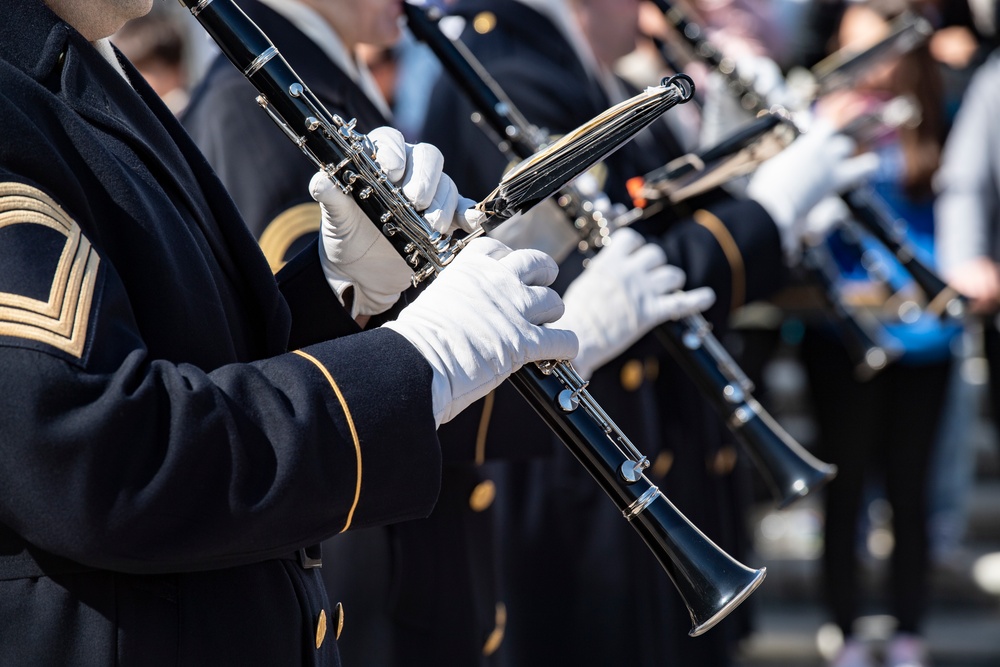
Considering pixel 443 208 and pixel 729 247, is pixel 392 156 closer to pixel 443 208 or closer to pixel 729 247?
pixel 443 208

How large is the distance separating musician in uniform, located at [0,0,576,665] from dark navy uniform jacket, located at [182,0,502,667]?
0.66m

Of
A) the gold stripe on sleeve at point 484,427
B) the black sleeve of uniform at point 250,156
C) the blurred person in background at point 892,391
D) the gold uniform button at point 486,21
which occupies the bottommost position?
the blurred person in background at point 892,391

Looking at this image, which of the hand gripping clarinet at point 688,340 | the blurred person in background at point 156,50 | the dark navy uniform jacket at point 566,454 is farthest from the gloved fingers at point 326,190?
the blurred person in background at point 156,50

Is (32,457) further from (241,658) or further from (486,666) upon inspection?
(486,666)

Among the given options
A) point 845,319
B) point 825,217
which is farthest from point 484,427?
point 825,217

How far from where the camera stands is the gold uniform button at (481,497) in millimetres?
2459

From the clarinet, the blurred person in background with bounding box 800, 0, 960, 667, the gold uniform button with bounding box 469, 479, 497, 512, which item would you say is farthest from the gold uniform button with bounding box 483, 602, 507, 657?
the blurred person in background with bounding box 800, 0, 960, 667

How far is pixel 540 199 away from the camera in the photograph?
1.68m

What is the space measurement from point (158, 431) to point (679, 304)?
1.64 meters

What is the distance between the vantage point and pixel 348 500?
4.44 feet

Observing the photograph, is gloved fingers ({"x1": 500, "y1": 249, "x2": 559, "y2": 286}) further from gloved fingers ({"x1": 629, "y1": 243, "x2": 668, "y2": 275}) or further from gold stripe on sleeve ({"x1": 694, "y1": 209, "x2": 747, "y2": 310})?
gold stripe on sleeve ({"x1": 694, "y1": 209, "x2": 747, "y2": 310})

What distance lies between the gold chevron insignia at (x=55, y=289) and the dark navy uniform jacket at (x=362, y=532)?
0.98m

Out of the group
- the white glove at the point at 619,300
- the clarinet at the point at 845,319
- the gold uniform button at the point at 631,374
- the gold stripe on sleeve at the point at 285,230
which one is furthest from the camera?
the clarinet at the point at 845,319

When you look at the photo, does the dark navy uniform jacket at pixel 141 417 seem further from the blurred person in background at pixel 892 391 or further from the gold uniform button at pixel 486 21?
the blurred person in background at pixel 892 391
